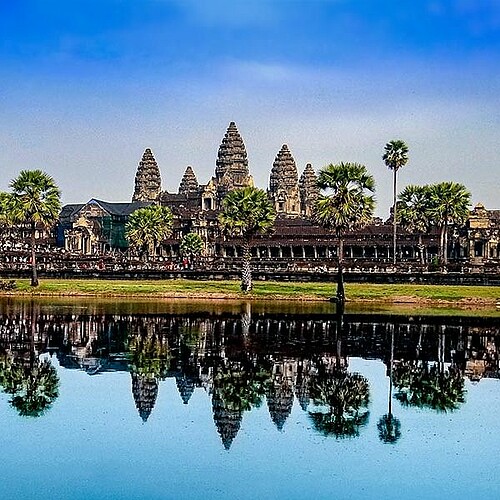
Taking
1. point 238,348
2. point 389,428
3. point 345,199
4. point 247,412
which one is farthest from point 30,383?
point 345,199

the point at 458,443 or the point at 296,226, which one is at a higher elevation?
the point at 296,226

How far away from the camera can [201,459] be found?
2409 centimetres

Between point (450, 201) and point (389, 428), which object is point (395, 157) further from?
point (389, 428)

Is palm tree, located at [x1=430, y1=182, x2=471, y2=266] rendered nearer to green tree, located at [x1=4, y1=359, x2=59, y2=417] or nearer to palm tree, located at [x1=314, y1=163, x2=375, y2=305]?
palm tree, located at [x1=314, y1=163, x2=375, y2=305]

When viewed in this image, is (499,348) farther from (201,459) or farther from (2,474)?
(2,474)

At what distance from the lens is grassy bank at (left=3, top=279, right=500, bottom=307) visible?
7425 cm

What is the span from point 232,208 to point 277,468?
6449cm

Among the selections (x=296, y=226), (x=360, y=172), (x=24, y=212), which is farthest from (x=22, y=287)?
(x=296, y=226)

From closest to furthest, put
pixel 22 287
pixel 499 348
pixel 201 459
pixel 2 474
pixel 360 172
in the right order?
pixel 2 474 → pixel 201 459 → pixel 499 348 → pixel 360 172 → pixel 22 287

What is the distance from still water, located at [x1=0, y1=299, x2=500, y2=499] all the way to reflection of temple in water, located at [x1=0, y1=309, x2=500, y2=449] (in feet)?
0.42

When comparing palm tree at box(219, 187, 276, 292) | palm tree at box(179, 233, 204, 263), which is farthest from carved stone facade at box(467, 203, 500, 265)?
palm tree at box(219, 187, 276, 292)

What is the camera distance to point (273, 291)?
263ft

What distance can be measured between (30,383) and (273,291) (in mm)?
46504

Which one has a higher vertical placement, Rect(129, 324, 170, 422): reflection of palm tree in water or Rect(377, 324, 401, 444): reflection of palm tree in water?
Rect(129, 324, 170, 422): reflection of palm tree in water
